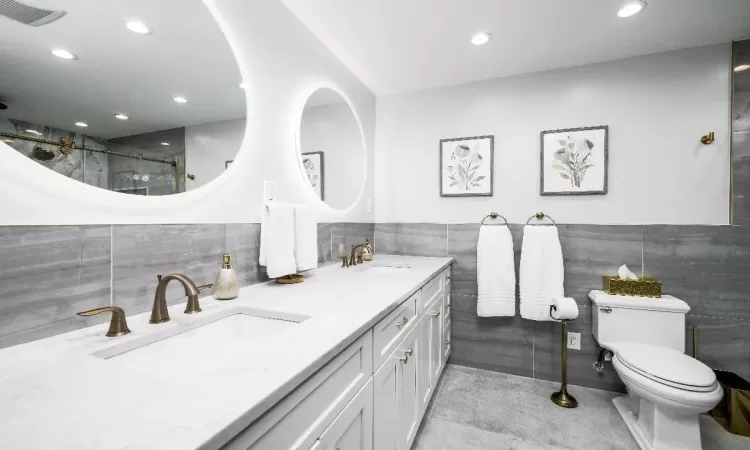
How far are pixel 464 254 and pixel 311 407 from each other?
2.02m

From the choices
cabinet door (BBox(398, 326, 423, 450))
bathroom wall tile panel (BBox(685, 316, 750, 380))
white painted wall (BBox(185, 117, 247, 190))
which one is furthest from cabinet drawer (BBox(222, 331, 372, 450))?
bathroom wall tile panel (BBox(685, 316, 750, 380))

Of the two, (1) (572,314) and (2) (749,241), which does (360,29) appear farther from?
(2) (749,241)

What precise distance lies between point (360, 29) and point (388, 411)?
199 cm

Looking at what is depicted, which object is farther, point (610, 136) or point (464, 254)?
point (464, 254)

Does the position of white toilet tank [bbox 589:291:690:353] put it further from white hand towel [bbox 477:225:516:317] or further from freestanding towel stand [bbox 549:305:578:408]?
white hand towel [bbox 477:225:516:317]

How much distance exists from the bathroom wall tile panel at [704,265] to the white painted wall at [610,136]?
3.8 inches

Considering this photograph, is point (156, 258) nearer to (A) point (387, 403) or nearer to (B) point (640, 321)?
(A) point (387, 403)

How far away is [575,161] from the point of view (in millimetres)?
2180

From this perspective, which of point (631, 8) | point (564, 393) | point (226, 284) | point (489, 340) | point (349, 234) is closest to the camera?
point (226, 284)

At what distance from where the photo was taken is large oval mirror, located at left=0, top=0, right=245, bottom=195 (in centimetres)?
71

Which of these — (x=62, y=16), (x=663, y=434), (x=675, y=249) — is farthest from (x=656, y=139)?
(x=62, y=16)

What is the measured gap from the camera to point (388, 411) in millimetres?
1111

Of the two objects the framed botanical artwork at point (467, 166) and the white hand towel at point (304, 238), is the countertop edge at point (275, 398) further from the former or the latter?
the framed botanical artwork at point (467, 166)

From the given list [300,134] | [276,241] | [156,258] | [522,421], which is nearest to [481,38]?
[300,134]
